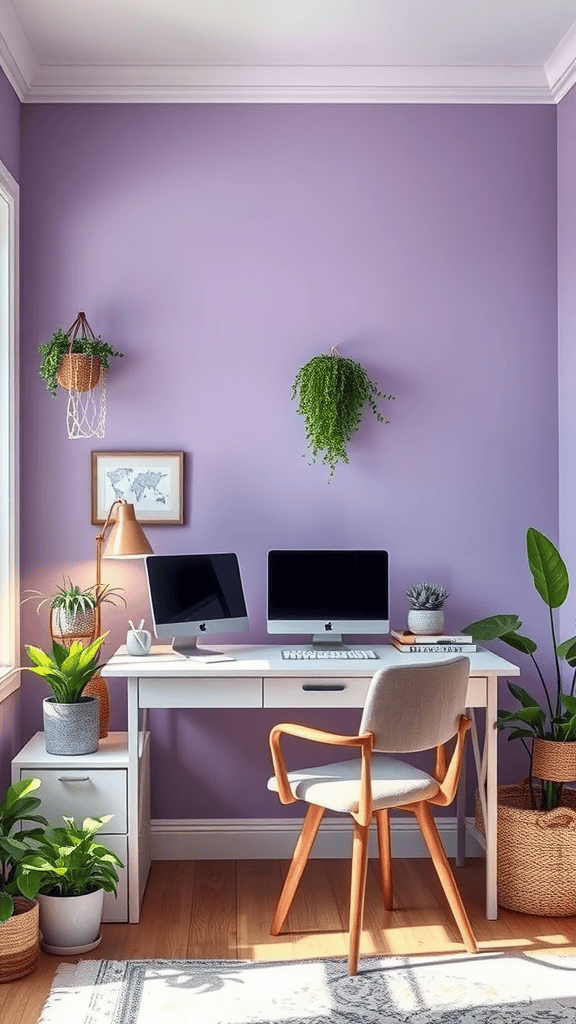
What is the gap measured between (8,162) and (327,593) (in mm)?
1874

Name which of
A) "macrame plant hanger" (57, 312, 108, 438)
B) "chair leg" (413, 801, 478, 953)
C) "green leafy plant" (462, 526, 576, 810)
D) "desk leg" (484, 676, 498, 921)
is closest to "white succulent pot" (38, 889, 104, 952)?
"chair leg" (413, 801, 478, 953)

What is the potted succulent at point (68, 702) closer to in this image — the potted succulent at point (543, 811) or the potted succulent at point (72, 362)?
the potted succulent at point (72, 362)

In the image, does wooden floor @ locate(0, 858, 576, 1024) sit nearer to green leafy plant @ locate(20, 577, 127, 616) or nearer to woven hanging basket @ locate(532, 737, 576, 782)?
woven hanging basket @ locate(532, 737, 576, 782)

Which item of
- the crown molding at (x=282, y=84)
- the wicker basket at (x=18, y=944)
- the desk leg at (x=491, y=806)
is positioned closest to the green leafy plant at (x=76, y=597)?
the wicker basket at (x=18, y=944)

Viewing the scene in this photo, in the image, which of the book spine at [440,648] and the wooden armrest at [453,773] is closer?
the wooden armrest at [453,773]

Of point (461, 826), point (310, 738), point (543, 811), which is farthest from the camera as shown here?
point (461, 826)

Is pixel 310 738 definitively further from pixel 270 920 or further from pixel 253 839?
pixel 253 839

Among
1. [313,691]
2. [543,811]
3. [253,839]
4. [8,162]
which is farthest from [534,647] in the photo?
[8,162]

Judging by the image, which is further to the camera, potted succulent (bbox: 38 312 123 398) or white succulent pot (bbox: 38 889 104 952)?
potted succulent (bbox: 38 312 123 398)

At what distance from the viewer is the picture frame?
144 inches

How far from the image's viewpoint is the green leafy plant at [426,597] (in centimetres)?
349

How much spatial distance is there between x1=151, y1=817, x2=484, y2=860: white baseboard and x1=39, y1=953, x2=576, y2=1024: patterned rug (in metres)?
0.85

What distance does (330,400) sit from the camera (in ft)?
11.5

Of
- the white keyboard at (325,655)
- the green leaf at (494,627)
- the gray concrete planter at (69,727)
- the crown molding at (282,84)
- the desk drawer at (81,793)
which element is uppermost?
the crown molding at (282,84)
